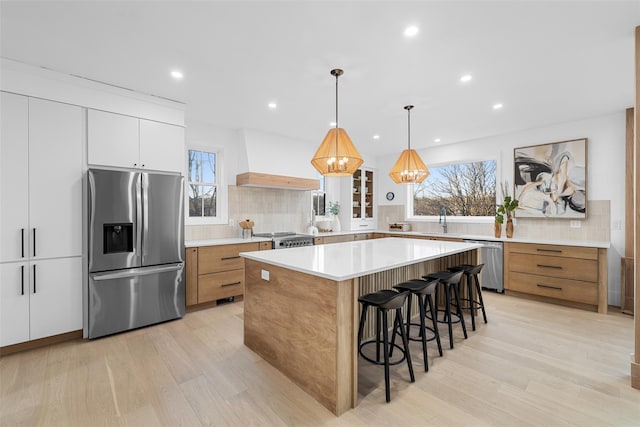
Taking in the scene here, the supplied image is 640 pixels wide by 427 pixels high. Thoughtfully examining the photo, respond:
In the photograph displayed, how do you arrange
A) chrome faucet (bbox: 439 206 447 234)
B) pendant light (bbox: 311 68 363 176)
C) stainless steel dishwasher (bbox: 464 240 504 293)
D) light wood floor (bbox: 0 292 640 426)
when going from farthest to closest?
chrome faucet (bbox: 439 206 447 234), stainless steel dishwasher (bbox: 464 240 504 293), pendant light (bbox: 311 68 363 176), light wood floor (bbox: 0 292 640 426)

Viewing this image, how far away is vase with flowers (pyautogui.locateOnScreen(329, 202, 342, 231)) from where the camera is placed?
6.13 m

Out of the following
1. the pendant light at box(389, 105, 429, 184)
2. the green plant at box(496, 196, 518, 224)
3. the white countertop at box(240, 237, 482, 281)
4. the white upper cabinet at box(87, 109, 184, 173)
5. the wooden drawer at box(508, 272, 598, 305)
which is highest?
the white upper cabinet at box(87, 109, 184, 173)

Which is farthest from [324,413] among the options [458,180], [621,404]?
[458,180]

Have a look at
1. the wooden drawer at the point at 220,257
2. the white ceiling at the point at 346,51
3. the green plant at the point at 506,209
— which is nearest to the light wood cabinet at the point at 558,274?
the green plant at the point at 506,209

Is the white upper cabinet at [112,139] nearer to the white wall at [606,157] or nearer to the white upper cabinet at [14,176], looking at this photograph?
the white upper cabinet at [14,176]

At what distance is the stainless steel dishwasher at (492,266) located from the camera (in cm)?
457

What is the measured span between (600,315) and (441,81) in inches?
135

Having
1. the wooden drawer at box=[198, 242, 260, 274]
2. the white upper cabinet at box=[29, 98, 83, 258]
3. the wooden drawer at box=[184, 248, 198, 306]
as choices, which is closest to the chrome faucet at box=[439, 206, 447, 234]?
the wooden drawer at box=[198, 242, 260, 274]

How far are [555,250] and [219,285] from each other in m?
4.55

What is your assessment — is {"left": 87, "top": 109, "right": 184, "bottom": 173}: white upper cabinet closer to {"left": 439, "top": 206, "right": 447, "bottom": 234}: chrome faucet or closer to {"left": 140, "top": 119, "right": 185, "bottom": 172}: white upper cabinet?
{"left": 140, "top": 119, "right": 185, "bottom": 172}: white upper cabinet

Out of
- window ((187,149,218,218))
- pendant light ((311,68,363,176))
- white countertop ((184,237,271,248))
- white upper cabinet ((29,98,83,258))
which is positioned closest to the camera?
pendant light ((311,68,363,176))

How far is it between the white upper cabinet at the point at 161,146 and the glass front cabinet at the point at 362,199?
3.59 metres

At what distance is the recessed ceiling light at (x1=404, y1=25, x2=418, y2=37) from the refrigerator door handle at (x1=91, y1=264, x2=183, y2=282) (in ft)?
10.9

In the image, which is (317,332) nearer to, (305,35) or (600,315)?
(305,35)
